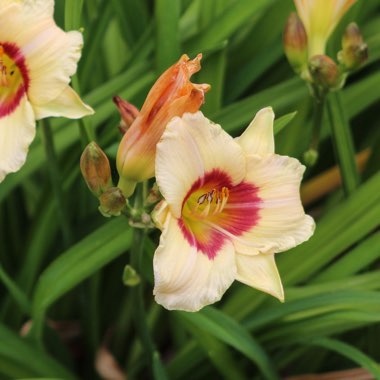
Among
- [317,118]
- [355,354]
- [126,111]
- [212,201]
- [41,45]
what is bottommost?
[355,354]

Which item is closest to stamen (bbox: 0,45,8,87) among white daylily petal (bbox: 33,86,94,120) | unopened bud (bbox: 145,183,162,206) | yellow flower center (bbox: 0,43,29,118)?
yellow flower center (bbox: 0,43,29,118)

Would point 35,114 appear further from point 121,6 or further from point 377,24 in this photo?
point 377,24

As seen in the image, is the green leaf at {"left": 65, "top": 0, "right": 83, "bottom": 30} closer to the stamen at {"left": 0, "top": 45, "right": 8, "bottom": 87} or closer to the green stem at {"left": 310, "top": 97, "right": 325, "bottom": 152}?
the stamen at {"left": 0, "top": 45, "right": 8, "bottom": 87}

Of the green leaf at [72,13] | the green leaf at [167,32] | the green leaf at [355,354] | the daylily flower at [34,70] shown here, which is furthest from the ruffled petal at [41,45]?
the green leaf at [355,354]

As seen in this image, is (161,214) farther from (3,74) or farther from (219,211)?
(3,74)

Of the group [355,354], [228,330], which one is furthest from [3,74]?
[355,354]

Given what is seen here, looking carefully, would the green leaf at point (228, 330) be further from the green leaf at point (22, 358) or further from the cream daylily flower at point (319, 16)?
the cream daylily flower at point (319, 16)
